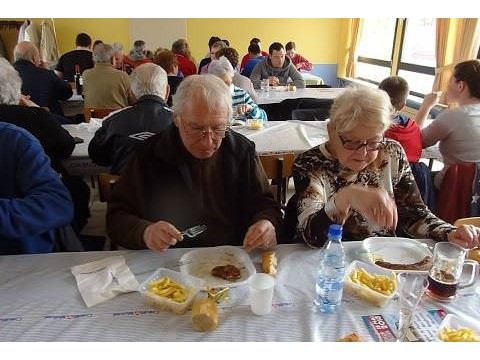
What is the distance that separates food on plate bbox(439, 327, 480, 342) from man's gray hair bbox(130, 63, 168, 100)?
1961 mm

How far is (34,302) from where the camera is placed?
43.6 inches

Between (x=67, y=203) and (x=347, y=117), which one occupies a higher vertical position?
(x=347, y=117)

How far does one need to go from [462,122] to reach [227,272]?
2.02 metres

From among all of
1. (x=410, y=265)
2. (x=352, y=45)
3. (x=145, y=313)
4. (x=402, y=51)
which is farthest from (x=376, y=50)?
(x=145, y=313)

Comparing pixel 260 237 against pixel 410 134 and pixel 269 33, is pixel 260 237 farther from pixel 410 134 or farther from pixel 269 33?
pixel 269 33

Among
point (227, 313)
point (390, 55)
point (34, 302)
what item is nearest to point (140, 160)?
point (34, 302)

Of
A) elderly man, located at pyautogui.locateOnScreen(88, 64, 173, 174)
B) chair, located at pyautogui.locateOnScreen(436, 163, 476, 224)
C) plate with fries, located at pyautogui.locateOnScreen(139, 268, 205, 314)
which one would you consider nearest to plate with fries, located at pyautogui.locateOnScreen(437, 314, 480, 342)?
plate with fries, located at pyautogui.locateOnScreen(139, 268, 205, 314)

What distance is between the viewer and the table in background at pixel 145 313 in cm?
100

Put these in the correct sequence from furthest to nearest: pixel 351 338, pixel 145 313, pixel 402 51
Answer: pixel 402 51 → pixel 145 313 → pixel 351 338

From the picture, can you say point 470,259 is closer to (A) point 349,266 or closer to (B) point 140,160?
(A) point 349,266

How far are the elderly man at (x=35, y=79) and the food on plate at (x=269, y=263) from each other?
378 centimetres

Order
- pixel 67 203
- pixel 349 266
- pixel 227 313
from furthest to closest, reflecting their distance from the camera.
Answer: pixel 67 203, pixel 349 266, pixel 227 313

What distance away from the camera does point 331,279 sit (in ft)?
3.65
